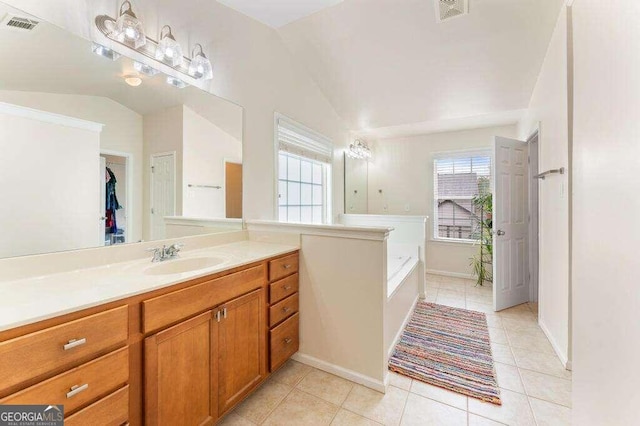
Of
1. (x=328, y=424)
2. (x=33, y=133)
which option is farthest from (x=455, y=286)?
(x=33, y=133)

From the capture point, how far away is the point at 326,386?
176 centimetres

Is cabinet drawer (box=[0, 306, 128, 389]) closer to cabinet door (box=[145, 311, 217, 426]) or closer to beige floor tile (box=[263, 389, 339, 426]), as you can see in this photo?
cabinet door (box=[145, 311, 217, 426])

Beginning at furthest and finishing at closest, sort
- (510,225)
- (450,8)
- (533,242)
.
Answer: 1. (533,242)
2. (510,225)
3. (450,8)

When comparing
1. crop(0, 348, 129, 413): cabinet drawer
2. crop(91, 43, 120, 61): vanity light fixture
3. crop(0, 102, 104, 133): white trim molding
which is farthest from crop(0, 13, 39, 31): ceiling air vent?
crop(0, 348, 129, 413): cabinet drawer

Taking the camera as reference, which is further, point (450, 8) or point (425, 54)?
point (425, 54)

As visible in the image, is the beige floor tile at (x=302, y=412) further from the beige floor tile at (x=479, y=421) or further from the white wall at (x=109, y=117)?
the white wall at (x=109, y=117)

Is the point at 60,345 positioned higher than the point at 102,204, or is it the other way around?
the point at 102,204

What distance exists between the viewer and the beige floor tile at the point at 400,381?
1.76 meters

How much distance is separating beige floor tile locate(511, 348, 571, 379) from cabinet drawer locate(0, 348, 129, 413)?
8.24ft

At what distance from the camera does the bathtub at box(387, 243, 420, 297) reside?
2.32 metres

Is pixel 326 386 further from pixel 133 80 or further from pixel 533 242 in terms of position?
pixel 533 242

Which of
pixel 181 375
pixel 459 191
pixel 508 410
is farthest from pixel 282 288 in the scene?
pixel 459 191

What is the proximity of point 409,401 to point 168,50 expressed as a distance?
2.62 metres

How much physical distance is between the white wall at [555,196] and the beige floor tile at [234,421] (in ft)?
7.39
